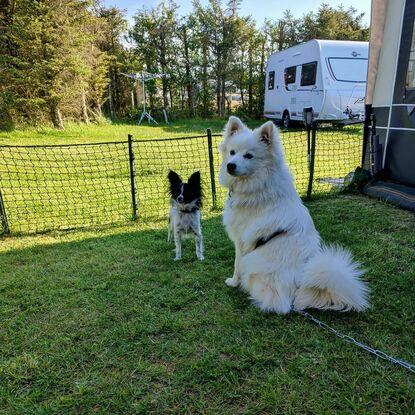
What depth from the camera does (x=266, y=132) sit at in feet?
8.04

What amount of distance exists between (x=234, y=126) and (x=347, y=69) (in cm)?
1008

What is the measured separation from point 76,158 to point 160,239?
4686 mm

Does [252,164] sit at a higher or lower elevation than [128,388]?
higher

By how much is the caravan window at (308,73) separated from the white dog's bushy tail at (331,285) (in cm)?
1042

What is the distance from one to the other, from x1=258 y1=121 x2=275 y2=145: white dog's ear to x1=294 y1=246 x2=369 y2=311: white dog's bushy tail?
0.89 m

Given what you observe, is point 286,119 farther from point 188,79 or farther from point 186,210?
point 186,210

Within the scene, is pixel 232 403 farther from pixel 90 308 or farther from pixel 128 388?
pixel 90 308

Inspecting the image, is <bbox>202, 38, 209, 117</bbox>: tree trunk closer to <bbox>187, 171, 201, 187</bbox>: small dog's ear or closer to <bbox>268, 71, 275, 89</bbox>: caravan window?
<bbox>268, 71, 275, 89</bbox>: caravan window

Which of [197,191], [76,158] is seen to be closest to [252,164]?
[197,191]

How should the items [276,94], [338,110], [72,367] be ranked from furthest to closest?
[276,94], [338,110], [72,367]

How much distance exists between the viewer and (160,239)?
153 inches

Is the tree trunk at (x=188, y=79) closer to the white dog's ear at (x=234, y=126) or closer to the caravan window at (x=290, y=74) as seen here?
the caravan window at (x=290, y=74)

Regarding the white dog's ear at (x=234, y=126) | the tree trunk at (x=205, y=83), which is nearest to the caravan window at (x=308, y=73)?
the tree trunk at (x=205, y=83)

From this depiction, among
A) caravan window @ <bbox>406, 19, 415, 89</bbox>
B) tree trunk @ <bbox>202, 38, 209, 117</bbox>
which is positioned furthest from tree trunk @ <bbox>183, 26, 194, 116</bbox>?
caravan window @ <bbox>406, 19, 415, 89</bbox>
